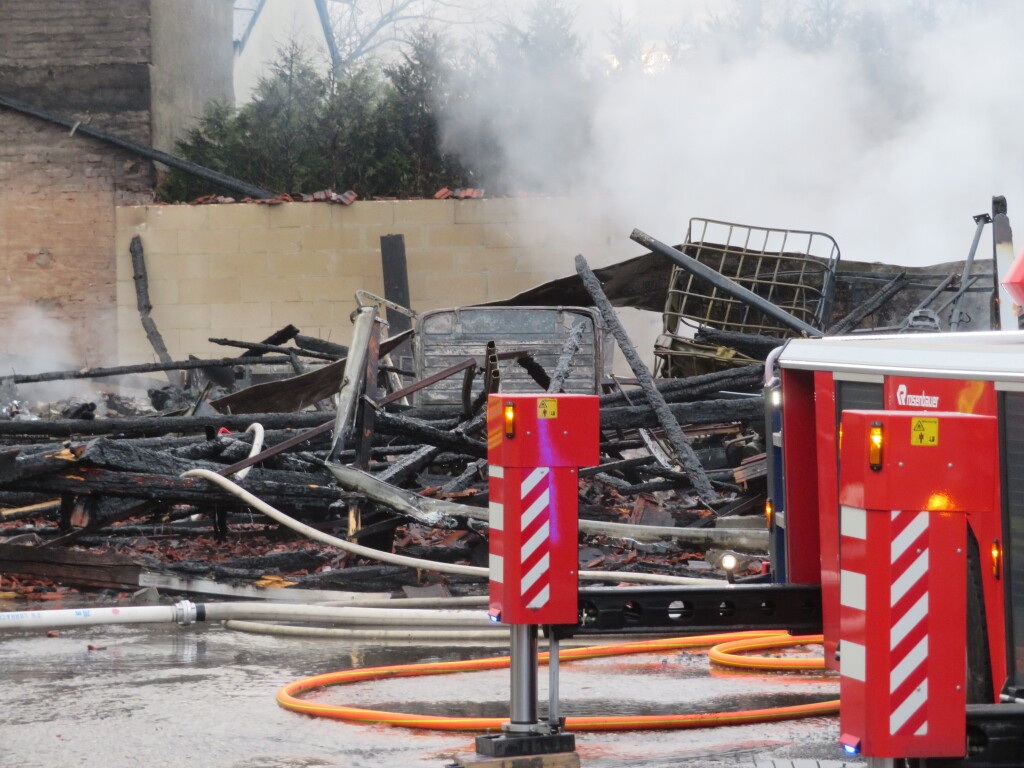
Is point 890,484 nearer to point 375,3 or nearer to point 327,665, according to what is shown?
point 327,665

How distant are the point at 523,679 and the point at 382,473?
4.72 metres

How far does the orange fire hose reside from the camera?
197 inches

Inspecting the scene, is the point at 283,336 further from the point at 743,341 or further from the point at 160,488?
the point at 160,488

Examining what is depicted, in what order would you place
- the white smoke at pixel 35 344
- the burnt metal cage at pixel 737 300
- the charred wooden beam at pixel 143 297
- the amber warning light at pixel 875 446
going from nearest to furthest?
the amber warning light at pixel 875 446 < the burnt metal cage at pixel 737 300 < the charred wooden beam at pixel 143 297 < the white smoke at pixel 35 344

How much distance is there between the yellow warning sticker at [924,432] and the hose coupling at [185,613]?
485cm

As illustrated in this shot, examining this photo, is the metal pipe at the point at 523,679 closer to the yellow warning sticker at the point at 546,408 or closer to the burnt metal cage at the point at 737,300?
the yellow warning sticker at the point at 546,408

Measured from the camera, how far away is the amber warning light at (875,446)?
303 cm

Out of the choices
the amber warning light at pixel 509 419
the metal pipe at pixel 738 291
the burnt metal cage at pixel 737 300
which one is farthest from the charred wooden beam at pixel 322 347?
the amber warning light at pixel 509 419

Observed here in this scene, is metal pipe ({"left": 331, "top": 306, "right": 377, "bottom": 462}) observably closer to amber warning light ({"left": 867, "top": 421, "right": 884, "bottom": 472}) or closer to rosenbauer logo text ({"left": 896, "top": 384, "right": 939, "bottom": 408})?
rosenbauer logo text ({"left": 896, "top": 384, "right": 939, "bottom": 408})

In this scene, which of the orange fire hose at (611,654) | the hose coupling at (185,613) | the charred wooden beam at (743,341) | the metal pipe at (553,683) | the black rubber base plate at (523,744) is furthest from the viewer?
the charred wooden beam at (743,341)

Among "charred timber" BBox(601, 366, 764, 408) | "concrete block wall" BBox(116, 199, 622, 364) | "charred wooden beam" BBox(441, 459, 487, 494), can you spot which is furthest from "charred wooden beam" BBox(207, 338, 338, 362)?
"concrete block wall" BBox(116, 199, 622, 364)

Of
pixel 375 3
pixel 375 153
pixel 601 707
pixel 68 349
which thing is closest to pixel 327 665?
pixel 601 707

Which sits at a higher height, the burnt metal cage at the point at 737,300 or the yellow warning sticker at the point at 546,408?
the burnt metal cage at the point at 737,300

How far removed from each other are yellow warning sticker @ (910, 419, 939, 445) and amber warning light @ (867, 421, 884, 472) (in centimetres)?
7
